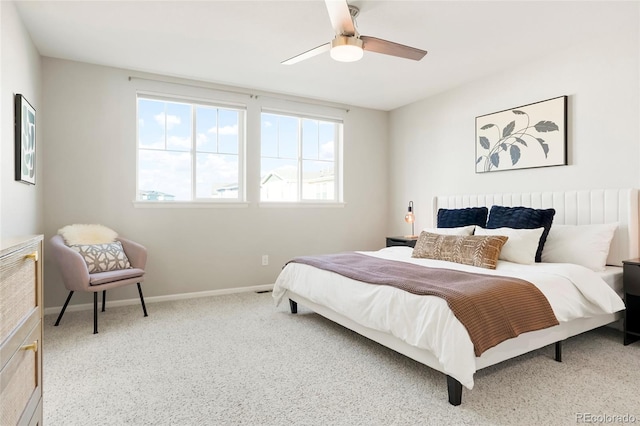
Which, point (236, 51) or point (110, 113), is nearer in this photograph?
point (236, 51)

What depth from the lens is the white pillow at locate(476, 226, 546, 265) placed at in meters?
2.99

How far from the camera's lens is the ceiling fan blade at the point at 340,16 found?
2.17 m

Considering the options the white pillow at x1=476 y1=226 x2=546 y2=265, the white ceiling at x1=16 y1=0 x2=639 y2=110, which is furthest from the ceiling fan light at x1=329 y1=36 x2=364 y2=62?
the white pillow at x1=476 y1=226 x2=546 y2=265

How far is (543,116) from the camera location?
3.59 m

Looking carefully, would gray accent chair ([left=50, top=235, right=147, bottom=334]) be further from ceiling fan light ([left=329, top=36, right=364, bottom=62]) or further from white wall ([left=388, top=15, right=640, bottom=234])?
white wall ([left=388, top=15, right=640, bottom=234])

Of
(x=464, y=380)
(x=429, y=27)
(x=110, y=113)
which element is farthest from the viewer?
(x=110, y=113)

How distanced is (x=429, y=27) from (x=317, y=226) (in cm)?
287

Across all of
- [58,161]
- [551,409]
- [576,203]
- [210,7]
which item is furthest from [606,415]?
[58,161]

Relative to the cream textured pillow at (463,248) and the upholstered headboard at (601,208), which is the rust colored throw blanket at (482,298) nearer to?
the cream textured pillow at (463,248)

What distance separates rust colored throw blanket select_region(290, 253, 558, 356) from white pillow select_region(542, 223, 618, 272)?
104 centimetres

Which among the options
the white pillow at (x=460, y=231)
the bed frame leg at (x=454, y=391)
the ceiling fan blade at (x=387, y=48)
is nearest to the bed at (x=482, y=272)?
the bed frame leg at (x=454, y=391)

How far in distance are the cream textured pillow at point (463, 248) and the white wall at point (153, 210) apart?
1.97m

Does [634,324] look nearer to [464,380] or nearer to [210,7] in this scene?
[464,380]

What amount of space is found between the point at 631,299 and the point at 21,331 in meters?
3.70
